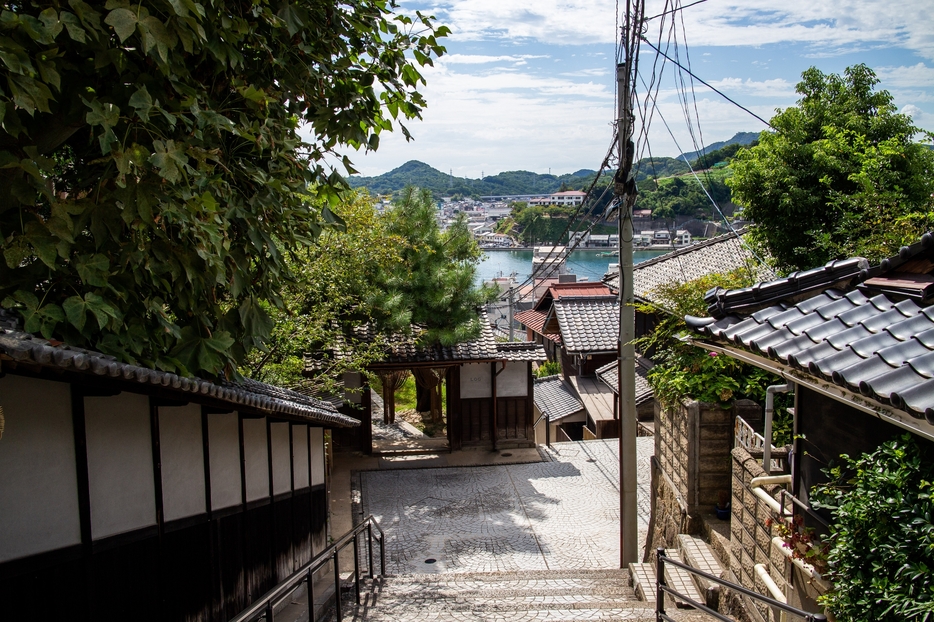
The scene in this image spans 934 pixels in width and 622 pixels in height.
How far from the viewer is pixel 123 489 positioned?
4797 mm

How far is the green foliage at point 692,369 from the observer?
8.52 meters

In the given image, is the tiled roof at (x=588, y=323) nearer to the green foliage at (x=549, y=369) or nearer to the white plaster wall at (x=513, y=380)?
the white plaster wall at (x=513, y=380)

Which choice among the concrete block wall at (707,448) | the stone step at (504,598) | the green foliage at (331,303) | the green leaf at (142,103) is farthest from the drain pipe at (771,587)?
the green foliage at (331,303)

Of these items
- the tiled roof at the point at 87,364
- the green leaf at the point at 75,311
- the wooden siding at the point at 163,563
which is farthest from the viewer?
the wooden siding at the point at 163,563

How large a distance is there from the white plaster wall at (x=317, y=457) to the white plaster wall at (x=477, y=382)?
7.26 meters

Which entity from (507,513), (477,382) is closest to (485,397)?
(477,382)

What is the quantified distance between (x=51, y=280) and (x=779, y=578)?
610 cm

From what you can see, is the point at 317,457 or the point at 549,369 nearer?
the point at 317,457

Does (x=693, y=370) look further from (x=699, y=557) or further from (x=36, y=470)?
(x=36, y=470)

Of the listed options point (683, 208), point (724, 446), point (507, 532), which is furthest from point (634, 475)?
point (683, 208)

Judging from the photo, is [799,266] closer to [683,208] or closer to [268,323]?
[268,323]

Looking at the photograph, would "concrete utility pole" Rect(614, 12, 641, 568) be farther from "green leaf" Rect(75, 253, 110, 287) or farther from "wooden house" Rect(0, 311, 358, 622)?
"green leaf" Rect(75, 253, 110, 287)

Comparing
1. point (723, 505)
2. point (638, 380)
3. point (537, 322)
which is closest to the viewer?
point (723, 505)

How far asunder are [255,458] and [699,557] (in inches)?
208
